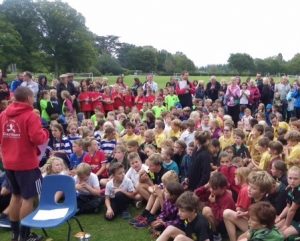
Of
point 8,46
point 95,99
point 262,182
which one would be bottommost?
point 262,182

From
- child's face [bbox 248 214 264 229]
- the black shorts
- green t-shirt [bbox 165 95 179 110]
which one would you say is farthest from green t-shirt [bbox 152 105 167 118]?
child's face [bbox 248 214 264 229]

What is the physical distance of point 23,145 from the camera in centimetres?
486

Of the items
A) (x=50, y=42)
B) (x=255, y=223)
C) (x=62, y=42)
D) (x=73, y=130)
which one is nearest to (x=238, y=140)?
(x=73, y=130)

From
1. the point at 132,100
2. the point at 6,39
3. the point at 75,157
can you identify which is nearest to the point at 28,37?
Answer: the point at 6,39

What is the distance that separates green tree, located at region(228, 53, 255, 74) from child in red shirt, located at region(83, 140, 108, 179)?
243ft

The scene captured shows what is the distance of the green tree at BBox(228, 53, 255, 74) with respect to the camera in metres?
79.0

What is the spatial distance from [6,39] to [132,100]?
4233cm

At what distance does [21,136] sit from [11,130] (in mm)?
155

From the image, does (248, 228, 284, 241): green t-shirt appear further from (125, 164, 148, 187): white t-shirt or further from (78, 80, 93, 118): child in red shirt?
(78, 80, 93, 118): child in red shirt

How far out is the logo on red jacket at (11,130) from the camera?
4832 mm

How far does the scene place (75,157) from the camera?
7465mm

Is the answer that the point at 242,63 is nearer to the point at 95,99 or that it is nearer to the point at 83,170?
the point at 95,99

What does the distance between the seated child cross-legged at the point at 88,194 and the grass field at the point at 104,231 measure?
0.28 metres

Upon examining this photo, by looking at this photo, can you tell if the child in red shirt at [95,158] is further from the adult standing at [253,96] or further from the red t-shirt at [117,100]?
the adult standing at [253,96]
